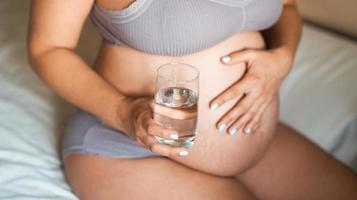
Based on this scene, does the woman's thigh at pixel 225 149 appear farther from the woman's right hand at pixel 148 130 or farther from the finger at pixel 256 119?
the woman's right hand at pixel 148 130

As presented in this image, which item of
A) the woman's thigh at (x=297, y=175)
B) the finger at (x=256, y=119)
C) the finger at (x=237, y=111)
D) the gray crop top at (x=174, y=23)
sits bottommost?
the woman's thigh at (x=297, y=175)

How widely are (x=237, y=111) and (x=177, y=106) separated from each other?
22cm

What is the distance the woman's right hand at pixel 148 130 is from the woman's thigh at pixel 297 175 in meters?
0.30

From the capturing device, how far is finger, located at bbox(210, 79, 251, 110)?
0.94 metres

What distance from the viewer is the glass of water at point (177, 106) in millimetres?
772

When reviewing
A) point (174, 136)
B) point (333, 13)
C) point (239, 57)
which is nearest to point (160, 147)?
point (174, 136)

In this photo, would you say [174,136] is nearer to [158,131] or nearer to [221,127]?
[158,131]

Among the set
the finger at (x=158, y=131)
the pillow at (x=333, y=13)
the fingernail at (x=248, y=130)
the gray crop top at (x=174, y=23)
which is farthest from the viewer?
the pillow at (x=333, y=13)

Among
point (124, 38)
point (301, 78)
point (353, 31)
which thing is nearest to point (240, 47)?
point (124, 38)

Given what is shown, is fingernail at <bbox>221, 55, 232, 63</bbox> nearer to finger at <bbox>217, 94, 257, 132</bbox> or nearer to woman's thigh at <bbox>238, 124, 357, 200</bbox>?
finger at <bbox>217, 94, 257, 132</bbox>

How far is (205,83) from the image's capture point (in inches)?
36.9

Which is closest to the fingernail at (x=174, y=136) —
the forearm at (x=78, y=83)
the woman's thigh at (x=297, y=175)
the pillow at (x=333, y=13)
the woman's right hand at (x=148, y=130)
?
the woman's right hand at (x=148, y=130)

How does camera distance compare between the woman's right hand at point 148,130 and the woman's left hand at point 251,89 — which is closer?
the woman's right hand at point 148,130

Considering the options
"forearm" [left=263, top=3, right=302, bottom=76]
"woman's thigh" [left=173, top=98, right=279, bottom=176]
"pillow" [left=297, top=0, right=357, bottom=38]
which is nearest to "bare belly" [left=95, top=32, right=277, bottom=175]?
"woman's thigh" [left=173, top=98, right=279, bottom=176]
